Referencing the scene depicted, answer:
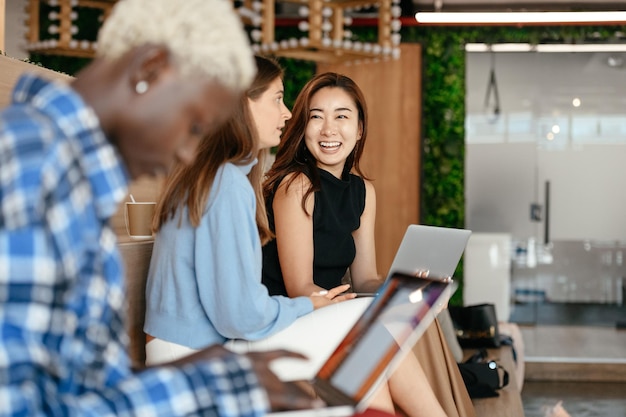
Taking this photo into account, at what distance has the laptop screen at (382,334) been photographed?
46.3 inches

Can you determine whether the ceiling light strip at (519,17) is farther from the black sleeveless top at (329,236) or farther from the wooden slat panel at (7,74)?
the wooden slat panel at (7,74)

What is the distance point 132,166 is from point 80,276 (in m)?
0.14

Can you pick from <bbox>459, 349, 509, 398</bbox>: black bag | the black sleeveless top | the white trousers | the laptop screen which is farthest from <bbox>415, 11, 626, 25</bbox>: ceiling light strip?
the laptop screen

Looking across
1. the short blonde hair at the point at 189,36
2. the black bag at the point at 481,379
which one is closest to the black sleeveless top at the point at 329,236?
the black bag at the point at 481,379

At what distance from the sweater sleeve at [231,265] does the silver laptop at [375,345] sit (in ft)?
2.05

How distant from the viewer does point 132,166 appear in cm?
97

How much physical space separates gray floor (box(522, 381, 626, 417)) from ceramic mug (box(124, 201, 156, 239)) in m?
3.52

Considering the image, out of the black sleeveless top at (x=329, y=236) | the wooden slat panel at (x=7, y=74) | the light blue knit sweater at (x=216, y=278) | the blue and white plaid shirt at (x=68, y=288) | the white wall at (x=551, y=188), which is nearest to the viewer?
the blue and white plaid shirt at (x=68, y=288)

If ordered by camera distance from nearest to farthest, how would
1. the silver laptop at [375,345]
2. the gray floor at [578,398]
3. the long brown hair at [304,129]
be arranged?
the silver laptop at [375,345], the long brown hair at [304,129], the gray floor at [578,398]

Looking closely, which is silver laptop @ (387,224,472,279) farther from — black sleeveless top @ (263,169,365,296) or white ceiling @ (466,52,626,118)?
white ceiling @ (466,52,626,118)

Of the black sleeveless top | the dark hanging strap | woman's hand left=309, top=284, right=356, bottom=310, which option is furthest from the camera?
the dark hanging strap

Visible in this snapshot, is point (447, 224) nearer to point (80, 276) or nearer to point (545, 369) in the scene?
point (545, 369)

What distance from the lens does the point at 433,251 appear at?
258cm

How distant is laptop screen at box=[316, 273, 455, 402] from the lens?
3.86 feet
